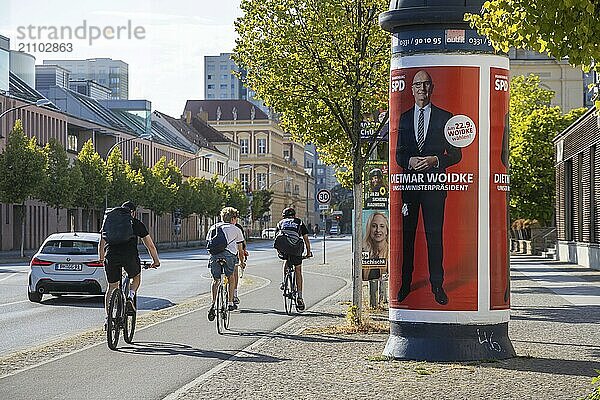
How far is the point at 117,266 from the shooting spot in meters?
13.8

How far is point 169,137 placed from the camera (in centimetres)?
11831

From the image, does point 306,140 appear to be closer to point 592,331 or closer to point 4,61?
point 592,331

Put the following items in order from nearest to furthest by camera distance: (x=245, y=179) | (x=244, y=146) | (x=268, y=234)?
(x=268, y=234), (x=245, y=179), (x=244, y=146)

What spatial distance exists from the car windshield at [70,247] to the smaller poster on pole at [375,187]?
6.56 metres

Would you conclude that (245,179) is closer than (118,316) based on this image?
No

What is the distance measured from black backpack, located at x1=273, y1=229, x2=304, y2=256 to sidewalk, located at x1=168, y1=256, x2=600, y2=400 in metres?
2.40

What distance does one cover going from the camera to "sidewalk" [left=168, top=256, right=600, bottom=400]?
970 cm

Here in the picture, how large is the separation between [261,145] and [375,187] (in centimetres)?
13908

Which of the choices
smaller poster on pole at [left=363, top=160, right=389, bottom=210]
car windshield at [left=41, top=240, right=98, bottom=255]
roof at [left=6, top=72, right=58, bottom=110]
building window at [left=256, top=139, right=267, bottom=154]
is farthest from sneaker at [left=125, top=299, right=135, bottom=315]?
building window at [left=256, top=139, right=267, bottom=154]

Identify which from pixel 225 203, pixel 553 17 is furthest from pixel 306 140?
pixel 225 203

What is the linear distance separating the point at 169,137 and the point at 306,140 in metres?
101

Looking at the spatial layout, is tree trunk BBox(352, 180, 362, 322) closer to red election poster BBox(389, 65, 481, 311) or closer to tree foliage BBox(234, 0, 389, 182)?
tree foliage BBox(234, 0, 389, 182)

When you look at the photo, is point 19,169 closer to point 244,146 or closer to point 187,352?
point 187,352

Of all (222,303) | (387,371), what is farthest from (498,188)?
(222,303)
